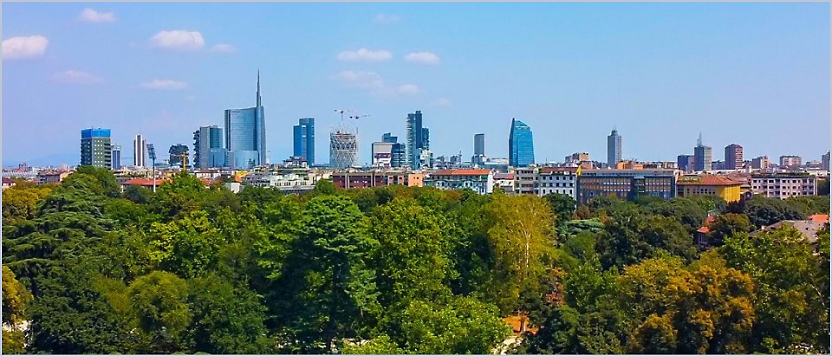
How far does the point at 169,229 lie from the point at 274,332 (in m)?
3.52

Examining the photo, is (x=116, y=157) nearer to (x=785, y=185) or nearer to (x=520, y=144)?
(x=520, y=144)

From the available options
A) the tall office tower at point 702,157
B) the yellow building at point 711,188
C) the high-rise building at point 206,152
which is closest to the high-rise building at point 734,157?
the tall office tower at point 702,157

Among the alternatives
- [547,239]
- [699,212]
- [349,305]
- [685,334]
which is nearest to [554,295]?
[547,239]

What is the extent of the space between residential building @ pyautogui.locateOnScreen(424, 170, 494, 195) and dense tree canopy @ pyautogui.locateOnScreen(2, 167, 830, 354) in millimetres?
38065

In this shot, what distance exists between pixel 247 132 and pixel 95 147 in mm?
39384

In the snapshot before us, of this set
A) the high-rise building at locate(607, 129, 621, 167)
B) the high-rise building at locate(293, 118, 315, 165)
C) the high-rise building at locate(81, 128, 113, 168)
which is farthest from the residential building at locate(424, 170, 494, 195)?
the high-rise building at locate(293, 118, 315, 165)

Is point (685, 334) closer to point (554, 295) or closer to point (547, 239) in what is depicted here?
point (554, 295)

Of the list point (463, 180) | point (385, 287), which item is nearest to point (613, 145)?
point (463, 180)

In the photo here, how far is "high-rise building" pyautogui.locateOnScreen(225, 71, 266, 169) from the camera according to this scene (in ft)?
355

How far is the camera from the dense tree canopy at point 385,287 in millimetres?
9680

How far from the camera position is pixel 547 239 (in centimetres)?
1762

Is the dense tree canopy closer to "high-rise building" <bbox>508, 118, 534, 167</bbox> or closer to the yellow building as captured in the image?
the yellow building

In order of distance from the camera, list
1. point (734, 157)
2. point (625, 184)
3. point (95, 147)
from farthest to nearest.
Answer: point (734, 157)
point (95, 147)
point (625, 184)

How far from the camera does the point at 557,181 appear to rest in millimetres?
51094
